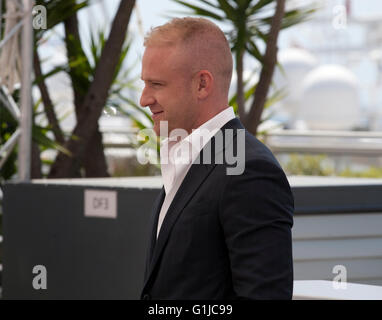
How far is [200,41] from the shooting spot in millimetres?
907

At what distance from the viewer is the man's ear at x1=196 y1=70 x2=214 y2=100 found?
91cm

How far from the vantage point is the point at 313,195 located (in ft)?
8.73

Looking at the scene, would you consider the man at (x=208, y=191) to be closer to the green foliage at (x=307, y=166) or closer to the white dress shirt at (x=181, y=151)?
the white dress shirt at (x=181, y=151)

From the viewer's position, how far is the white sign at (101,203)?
9.43 ft

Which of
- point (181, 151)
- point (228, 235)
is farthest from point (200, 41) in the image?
point (228, 235)

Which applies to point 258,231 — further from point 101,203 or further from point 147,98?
point 101,203

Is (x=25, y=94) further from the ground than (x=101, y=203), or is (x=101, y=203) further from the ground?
(x=25, y=94)

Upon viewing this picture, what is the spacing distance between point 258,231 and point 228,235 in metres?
0.05

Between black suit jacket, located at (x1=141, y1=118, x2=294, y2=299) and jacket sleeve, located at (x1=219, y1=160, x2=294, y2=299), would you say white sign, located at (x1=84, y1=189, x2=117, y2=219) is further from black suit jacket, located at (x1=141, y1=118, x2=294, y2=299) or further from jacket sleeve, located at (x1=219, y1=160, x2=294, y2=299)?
jacket sleeve, located at (x1=219, y1=160, x2=294, y2=299)

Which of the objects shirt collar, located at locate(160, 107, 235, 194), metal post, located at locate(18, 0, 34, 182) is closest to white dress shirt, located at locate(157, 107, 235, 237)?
shirt collar, located at locate(160, 107, 235, 194)

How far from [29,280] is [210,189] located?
2447 mm

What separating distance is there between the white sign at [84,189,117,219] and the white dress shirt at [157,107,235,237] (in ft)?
6.21
